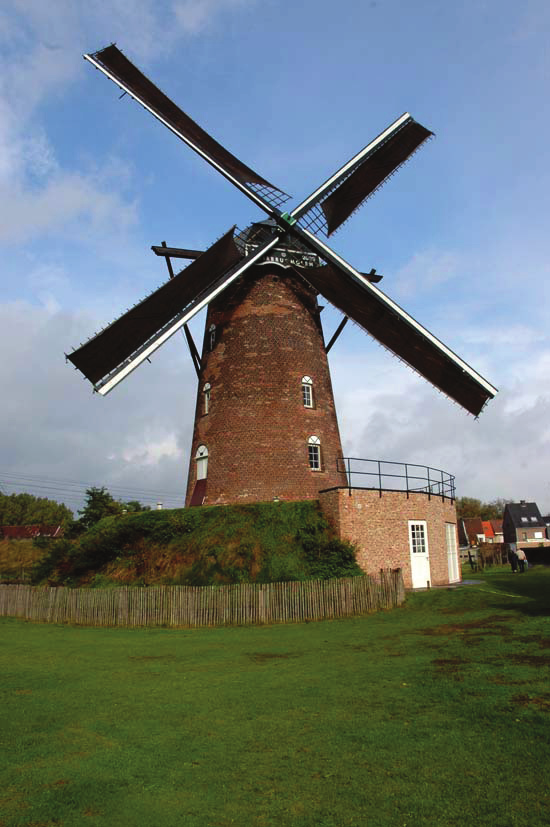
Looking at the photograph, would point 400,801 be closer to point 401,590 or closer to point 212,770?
point 212,770

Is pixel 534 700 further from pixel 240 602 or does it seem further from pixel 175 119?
pixel 175 119

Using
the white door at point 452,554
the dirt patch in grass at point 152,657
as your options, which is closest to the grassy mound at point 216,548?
the dirt patch in grass at point 152,657

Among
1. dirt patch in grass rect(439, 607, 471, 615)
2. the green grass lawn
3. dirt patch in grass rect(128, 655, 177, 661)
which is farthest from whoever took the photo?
dirt patch in grass rect(439, 607, 471, 615)

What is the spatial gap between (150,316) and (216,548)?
772cm

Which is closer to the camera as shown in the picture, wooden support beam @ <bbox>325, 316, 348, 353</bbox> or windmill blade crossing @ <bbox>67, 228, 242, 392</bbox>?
windmill blade crossing @ <bbox>67, 228, 242, 392</bbox>

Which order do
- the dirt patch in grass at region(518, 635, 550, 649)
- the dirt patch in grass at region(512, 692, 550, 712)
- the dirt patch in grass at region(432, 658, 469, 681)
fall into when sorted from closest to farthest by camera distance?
1. the dirt patch in grass at region(512, 692, 550, 712)
2. the dirt patch in grass at region(432, 658, 469, 681)
3. the dirt patch in grass at region(518, 635, 550, 649)

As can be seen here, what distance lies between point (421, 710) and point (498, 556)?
42106 millimetres

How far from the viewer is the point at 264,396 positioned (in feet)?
72.2

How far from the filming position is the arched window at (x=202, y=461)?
891 inches

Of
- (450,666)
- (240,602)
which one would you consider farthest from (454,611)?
(450,666)

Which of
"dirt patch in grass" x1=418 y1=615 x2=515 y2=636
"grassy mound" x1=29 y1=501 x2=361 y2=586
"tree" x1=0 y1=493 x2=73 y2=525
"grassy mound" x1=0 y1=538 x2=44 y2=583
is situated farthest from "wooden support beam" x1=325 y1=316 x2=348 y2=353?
"tree" x1=0 y1=493 x2=73 y2=525

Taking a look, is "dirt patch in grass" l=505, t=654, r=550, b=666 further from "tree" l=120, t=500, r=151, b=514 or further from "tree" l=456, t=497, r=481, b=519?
"tree" l=456, t=497, r=481, b=519

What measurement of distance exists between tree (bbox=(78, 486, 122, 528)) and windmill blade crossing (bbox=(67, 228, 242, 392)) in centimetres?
2144

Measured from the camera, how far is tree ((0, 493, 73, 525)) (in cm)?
9050
